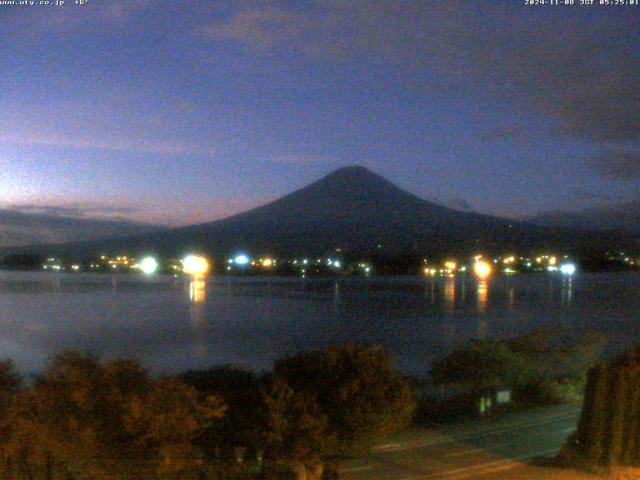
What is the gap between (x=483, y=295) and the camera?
72375 mm

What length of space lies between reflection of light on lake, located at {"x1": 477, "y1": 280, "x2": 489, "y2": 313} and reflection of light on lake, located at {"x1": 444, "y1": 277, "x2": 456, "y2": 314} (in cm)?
171

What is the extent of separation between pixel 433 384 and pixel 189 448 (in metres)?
10.2

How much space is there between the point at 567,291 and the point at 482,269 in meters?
17.0

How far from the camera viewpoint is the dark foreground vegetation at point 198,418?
6.60 metres

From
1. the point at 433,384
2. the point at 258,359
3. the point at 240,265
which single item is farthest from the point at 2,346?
the point at 240,265

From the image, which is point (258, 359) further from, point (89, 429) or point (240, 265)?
point (240, 265)

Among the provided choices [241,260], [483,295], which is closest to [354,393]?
[483,295]

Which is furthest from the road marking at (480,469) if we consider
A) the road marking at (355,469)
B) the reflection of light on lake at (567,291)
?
the reflection of light on lake at (567,291)

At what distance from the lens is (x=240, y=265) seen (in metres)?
93.5

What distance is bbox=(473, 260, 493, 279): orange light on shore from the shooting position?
95744 mm

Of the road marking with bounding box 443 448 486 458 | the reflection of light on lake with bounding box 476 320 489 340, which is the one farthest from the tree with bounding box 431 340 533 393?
the reflection of light on lake with bounding box 476 320 489 340

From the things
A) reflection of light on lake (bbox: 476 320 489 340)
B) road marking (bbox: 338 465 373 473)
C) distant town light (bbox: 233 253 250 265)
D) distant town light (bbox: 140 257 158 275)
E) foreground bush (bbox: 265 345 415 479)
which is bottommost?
reflection of light on lake (bbox: 476 320 489 340)

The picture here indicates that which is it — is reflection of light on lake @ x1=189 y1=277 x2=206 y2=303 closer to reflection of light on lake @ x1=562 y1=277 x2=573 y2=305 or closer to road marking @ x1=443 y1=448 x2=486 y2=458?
reflection of light on lake @ x1=562 y1=277 x2=573 y2=305

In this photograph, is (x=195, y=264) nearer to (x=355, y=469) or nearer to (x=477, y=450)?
(x=477, y=450)
